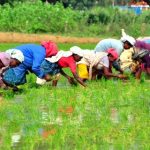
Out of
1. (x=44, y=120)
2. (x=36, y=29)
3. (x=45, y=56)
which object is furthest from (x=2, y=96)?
(x=36, y=29)

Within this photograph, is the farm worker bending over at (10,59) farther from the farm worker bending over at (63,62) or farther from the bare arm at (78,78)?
the bare arm at (78,78)

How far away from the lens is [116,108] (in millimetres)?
8844

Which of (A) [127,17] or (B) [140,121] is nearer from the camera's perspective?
(B) [140,121]

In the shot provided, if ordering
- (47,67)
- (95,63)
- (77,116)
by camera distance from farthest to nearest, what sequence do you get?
(95,63), (47,67), (77,116)

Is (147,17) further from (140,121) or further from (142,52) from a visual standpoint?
(140,121)

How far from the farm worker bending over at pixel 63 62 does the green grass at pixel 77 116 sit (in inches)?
9.7

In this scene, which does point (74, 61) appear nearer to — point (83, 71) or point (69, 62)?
point (69, 62)

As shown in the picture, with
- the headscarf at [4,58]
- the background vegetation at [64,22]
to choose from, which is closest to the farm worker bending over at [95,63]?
the headscarf at [4,58]

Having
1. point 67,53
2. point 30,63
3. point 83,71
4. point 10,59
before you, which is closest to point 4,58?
point 10,59

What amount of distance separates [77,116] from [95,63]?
3153 millimetres

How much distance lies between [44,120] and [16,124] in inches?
16.8

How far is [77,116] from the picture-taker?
809cm

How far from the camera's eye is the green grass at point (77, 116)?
6.70 m

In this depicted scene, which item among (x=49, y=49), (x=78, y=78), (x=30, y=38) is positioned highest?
(x=49, y=49)
